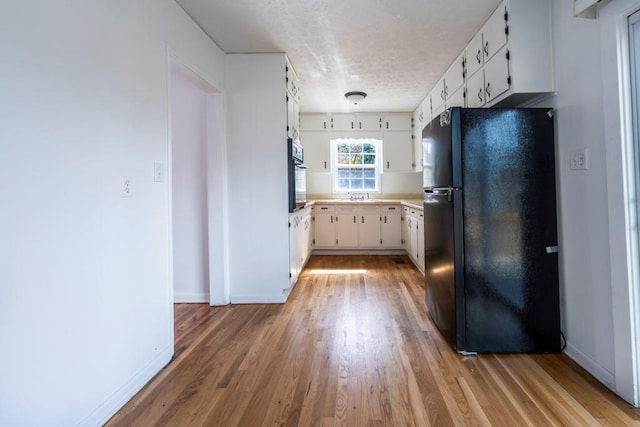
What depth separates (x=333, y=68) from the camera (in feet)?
11.0

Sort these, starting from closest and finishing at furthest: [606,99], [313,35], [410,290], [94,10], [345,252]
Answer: [94,10] < [606,99] < [313,35] < [410,290] < [345,252]

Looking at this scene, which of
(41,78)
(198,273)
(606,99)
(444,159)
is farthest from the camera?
(198,273)

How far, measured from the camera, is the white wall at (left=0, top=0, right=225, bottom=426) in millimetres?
1102

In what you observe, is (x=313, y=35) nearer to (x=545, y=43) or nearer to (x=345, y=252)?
(x=545, y=43)

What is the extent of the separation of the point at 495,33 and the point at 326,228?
3.51 m

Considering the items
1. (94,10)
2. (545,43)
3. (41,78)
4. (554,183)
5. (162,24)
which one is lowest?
(554,183)

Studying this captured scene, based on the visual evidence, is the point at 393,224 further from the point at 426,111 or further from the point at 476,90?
the point at 476,90

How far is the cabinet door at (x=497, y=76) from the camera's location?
220 cm

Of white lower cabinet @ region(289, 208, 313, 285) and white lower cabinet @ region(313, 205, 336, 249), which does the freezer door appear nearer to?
white lower cabinet @ region(289, 208, 313, 285)

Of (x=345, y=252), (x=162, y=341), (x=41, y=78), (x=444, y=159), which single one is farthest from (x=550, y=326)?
(x=345, y=252)

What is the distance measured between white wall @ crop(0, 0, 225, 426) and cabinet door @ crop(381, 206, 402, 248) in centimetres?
375

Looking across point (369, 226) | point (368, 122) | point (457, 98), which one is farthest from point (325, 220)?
point (457, 98)

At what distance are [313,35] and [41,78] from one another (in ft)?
6.63

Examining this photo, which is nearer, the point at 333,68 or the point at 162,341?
the point at 162,341
